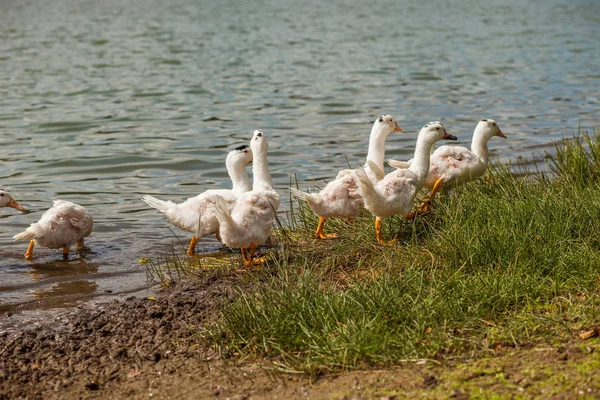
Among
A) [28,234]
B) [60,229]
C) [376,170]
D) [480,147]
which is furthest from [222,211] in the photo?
[480,147]

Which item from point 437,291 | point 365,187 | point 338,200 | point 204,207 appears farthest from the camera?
point 204,207

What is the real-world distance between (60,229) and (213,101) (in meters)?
10.6

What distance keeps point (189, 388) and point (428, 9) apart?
3907 centimetres

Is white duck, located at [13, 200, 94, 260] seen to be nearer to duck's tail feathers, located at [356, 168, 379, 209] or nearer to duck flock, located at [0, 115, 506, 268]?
duck flock, located at [0, 115, 506, 268]

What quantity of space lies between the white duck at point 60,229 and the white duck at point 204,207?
0.83 meters

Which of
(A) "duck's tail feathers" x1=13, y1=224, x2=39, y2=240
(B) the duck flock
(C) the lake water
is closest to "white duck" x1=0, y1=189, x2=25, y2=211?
(B) the duck flock

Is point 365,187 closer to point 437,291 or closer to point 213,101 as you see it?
point 437,291

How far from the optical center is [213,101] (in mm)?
18891

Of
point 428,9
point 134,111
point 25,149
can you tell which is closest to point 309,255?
point 25,149

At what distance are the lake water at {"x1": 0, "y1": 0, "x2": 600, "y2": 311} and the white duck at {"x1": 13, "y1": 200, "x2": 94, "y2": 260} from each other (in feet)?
0.70

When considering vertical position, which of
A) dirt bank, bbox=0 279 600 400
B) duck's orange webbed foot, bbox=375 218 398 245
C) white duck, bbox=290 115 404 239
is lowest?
dirt bank, bbox=0 279 600 400

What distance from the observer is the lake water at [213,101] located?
10461 millimetres

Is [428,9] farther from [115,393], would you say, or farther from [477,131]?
[115,393]

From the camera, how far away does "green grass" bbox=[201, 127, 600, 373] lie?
4.98m
